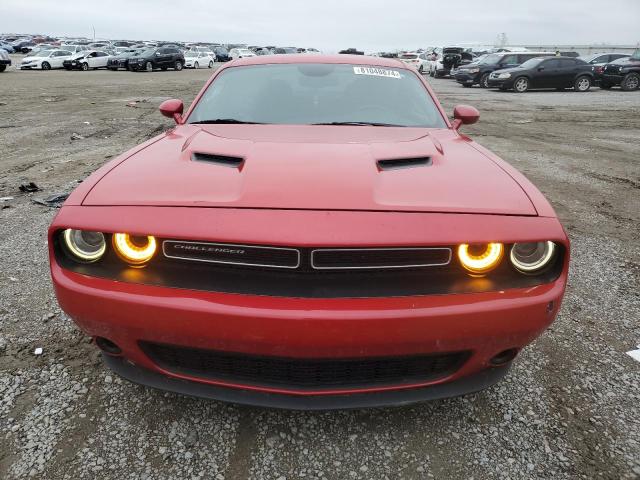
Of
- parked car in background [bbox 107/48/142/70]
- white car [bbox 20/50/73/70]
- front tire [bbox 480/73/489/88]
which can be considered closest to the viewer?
front tire [bbox 480/73/489/88]

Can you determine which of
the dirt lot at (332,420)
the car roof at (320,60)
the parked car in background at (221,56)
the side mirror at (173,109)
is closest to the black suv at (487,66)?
the car roof at (320,60)

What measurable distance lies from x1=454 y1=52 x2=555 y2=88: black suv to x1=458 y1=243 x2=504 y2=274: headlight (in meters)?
20.9

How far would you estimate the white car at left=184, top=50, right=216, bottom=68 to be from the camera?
36.3m

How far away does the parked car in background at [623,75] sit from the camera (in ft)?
62.0

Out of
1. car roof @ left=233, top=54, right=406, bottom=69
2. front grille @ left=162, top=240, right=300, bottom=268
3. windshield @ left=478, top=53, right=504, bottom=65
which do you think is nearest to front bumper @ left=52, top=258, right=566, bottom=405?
front grille @ left=162, top=240, right=300, bottom=268

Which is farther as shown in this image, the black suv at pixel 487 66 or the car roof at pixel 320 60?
the black suv at pixel 487 66

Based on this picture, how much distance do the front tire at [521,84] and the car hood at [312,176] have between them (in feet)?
59.3

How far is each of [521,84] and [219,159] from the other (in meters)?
19.1

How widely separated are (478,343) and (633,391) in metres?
1.06

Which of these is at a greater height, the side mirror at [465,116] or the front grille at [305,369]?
the side mirror at [465,116]

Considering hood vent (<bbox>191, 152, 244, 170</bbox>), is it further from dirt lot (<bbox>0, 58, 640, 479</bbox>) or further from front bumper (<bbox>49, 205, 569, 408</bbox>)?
dirt lot (<bbox>0, 58, 640, 479</bbox>)

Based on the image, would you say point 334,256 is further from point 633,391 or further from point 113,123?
point 113,123

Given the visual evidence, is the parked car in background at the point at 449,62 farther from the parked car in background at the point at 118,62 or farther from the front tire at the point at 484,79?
the parked car in background at the point at 118,62

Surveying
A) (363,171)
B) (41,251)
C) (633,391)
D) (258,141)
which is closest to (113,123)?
(41,251)
